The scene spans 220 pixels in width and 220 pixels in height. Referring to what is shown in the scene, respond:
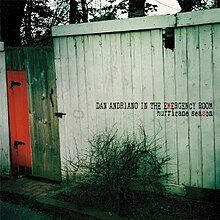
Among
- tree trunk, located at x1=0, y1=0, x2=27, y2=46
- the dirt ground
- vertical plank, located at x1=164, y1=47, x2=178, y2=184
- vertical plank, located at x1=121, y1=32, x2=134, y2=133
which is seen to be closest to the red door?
the dirt ground

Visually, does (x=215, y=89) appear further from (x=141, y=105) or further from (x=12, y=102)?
(x=12, y=102)

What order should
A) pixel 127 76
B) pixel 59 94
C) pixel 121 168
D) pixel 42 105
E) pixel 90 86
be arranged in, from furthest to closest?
pixel 42 105 < pixel 59 94 < pixel 90 86 < pixel 127 76 < pixel 121 168

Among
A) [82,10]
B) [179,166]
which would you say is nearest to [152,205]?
[179,166]

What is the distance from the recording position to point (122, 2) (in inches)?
525

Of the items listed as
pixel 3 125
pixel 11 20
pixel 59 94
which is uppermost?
pixel 11 20

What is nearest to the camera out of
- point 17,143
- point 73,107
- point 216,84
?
point 216,84

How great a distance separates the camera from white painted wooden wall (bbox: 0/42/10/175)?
7.44 m

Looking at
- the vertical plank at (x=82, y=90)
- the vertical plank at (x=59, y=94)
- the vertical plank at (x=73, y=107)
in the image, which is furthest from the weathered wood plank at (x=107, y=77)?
the vertical plank at (x=59, y=94)

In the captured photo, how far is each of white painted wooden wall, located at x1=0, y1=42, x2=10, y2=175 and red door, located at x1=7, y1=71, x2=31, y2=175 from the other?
78mm

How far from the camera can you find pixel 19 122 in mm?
7461

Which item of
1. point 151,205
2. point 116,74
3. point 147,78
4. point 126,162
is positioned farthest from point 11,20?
point 151,205

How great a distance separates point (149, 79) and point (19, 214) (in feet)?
9.41

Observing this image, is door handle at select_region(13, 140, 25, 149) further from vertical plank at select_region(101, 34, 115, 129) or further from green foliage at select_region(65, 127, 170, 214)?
vertical plank at select_region(101, 34, 115, 129)

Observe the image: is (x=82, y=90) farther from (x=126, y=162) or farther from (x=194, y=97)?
(x=194, y=97)
